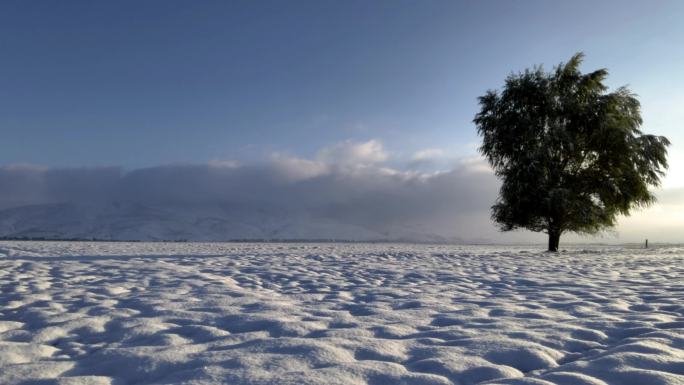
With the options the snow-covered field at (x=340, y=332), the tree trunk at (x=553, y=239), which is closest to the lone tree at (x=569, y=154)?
the tree trunk at (x=553, y=239)

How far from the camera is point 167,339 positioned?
3834mm

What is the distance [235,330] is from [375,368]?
1860 mm

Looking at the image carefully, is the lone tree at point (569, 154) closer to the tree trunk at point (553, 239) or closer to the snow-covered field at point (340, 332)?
the tree trunk at point (553, 239)

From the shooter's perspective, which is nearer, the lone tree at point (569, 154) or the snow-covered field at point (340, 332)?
the snow-covered field at point (340, 332)

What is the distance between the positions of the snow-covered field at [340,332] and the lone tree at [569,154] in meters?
11.9

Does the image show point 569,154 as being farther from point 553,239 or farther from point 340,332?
point 340,332

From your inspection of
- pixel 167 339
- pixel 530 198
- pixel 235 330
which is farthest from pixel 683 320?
pixel 530 198

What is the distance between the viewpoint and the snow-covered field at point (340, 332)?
113 inches

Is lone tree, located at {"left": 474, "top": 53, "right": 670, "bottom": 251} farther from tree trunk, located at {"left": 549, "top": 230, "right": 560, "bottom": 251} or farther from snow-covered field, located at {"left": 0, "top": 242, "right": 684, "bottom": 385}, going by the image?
snow-covered field, located at {"left": 0, "top": 242, "right": 684, "bottom": 385}

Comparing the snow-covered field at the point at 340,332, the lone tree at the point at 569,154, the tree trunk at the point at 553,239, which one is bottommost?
the snow-covered field at the point at 340,332

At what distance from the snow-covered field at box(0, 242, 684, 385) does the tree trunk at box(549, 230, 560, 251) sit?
1300 centimetres

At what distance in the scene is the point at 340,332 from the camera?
3.95m

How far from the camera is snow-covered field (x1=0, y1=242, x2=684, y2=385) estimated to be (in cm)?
287

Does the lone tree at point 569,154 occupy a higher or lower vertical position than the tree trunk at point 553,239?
higher
